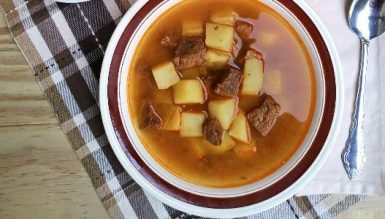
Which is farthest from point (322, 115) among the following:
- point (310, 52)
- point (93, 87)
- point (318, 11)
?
point (93, 87)

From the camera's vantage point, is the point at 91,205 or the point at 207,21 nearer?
the point at 207,21

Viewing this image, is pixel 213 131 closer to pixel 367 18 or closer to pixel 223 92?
pixel 223 92

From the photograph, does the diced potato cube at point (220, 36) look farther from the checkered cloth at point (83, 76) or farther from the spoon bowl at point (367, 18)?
the spoon bowl at point (367, 18)

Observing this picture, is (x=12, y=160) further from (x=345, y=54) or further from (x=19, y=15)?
(x=345, y=54)

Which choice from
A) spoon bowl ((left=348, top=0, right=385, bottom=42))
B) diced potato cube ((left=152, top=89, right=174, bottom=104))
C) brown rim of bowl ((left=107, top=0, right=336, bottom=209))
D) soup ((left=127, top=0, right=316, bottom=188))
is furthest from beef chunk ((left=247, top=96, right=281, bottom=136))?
spoon bowl ((left=348, top=0, right=385, bottom=42))

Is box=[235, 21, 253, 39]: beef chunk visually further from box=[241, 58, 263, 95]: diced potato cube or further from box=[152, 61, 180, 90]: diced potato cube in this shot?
box=[152, 61, 180, 90]: diced potato cube
